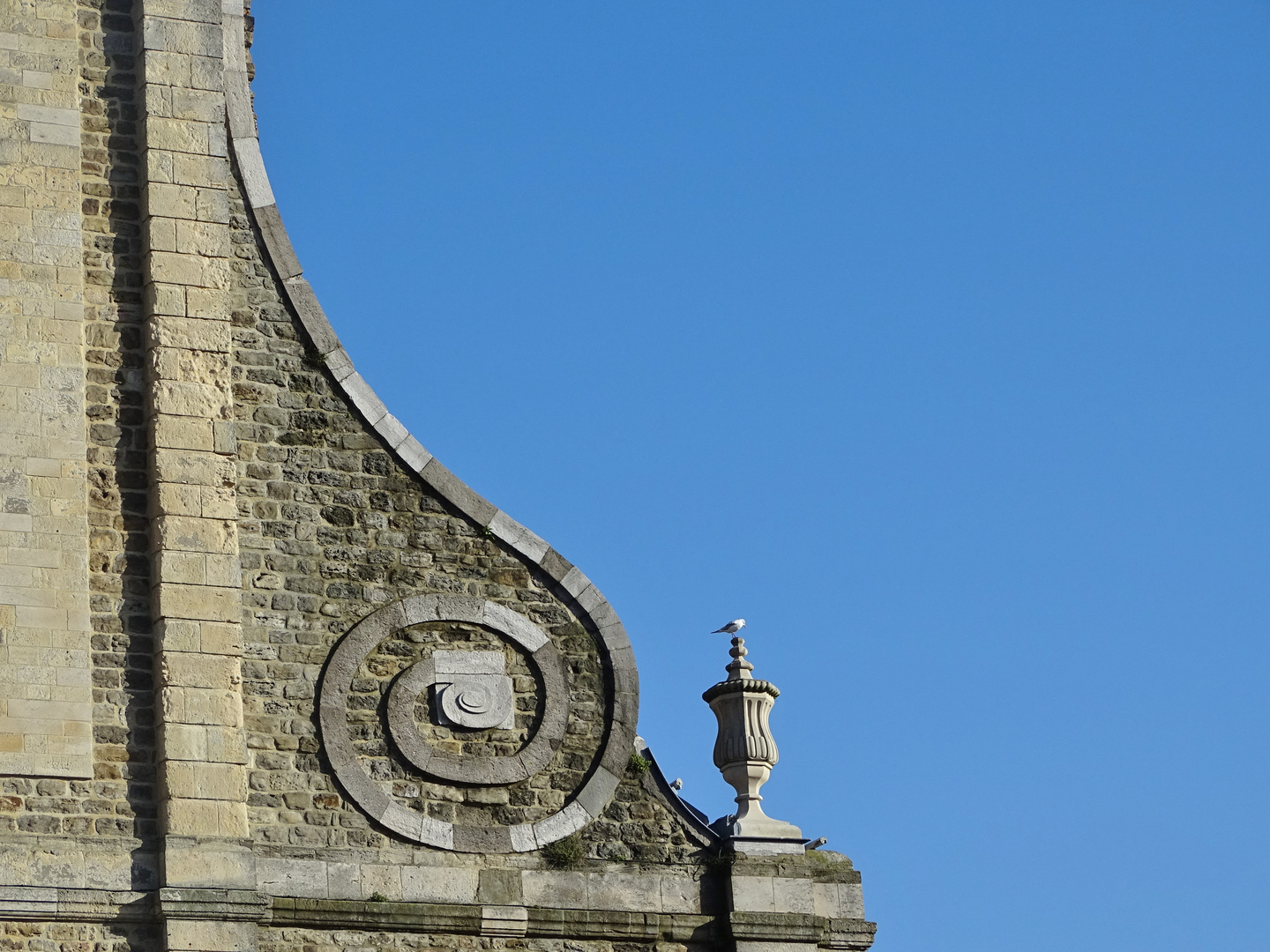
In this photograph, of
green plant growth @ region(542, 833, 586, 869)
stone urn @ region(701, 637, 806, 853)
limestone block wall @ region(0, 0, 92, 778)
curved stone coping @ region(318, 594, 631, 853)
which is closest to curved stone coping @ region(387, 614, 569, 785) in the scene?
curved stone coping @ region(318, 594, 631, 853)

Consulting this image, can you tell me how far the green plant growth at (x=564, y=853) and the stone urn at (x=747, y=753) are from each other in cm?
100

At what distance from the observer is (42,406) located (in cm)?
1590

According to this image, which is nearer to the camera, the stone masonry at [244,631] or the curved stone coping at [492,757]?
the stone masonry at [244,631]

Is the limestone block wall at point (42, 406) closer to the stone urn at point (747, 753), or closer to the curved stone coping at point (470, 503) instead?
the curved stone coping at point (470, 503)

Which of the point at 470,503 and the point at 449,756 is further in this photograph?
the point at 470,503

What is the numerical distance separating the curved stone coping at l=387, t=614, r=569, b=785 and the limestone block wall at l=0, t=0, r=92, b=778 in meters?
1.94

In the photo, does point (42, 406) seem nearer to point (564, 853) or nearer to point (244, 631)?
point (244, 631)

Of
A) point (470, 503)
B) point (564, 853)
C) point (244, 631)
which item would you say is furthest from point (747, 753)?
point (244, 631)

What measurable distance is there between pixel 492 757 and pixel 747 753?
5.54 feet

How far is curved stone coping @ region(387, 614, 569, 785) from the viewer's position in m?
15.9

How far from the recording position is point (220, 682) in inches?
612

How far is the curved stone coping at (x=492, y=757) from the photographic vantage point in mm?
15938

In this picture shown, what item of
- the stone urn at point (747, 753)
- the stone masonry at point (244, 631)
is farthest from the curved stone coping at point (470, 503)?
the stone urn at point (747, 753)

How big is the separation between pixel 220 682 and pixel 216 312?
2484 millimetres
